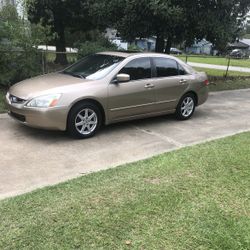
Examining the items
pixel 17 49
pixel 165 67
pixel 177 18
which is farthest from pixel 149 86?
pixel 177 18

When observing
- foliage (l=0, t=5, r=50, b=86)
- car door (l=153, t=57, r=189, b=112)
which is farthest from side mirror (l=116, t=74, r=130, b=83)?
foliage (l=0, t=5, r=50, b=86)

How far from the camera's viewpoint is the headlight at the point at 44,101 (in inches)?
245

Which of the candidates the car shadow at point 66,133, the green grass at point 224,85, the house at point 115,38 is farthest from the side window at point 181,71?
the house at point 115,38

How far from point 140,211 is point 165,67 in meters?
4.56

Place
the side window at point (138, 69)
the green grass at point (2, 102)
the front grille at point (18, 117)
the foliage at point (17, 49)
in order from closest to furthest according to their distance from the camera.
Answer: the front grille at point (18, 117), the side window at point (138, 69), the green grass at point (2, 102), the foliage at point (17, 49)

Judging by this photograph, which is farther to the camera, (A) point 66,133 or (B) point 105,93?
(A) point 66,133

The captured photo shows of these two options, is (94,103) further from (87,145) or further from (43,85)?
(43,85)

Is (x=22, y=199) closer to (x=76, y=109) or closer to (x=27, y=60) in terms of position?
(x=76, y=109)

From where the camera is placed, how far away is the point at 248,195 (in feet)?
15.0

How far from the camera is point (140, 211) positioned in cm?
405

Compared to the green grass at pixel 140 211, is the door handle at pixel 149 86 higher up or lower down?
higher up

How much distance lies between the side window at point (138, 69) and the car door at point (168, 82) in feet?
0.64

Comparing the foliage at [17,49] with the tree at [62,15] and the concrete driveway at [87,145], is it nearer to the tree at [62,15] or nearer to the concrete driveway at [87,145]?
the concrete driveway at [87,145]

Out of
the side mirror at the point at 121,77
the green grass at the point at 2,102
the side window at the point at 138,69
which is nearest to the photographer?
the side mirror at the point at 121,77
